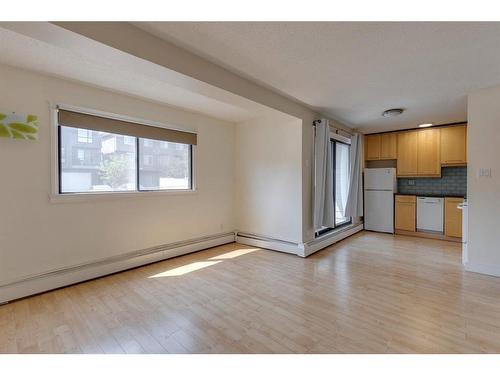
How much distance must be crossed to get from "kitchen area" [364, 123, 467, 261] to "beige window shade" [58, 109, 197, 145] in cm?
447

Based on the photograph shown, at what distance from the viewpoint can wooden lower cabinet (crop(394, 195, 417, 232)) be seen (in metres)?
5.38

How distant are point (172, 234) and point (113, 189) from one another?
1.15m

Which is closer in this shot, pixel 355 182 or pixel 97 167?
pixel 97 167

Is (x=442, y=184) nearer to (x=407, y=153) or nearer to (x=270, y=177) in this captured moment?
(x=407, y=153)

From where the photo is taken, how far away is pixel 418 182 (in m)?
5.77

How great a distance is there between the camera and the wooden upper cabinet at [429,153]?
520 centimetres

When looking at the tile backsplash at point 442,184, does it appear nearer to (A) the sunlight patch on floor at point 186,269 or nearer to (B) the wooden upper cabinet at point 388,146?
(B) the wooden upper cabinet at point 388,146

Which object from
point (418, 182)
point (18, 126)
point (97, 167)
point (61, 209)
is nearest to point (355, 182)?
point (418, 182)

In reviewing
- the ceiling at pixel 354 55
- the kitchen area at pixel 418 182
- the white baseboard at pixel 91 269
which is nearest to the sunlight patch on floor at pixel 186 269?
the white baseboard at pixel 91 269

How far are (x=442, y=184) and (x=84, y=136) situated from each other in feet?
22.6

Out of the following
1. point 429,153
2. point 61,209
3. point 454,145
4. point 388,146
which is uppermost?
point 388,146

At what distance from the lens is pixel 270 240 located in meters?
4.42

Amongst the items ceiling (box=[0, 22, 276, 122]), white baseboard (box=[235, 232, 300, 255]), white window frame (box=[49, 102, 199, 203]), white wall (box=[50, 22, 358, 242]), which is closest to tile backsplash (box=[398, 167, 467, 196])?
white wall (box=[50, 22, 358, 242])

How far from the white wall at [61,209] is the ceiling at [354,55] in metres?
1.72
